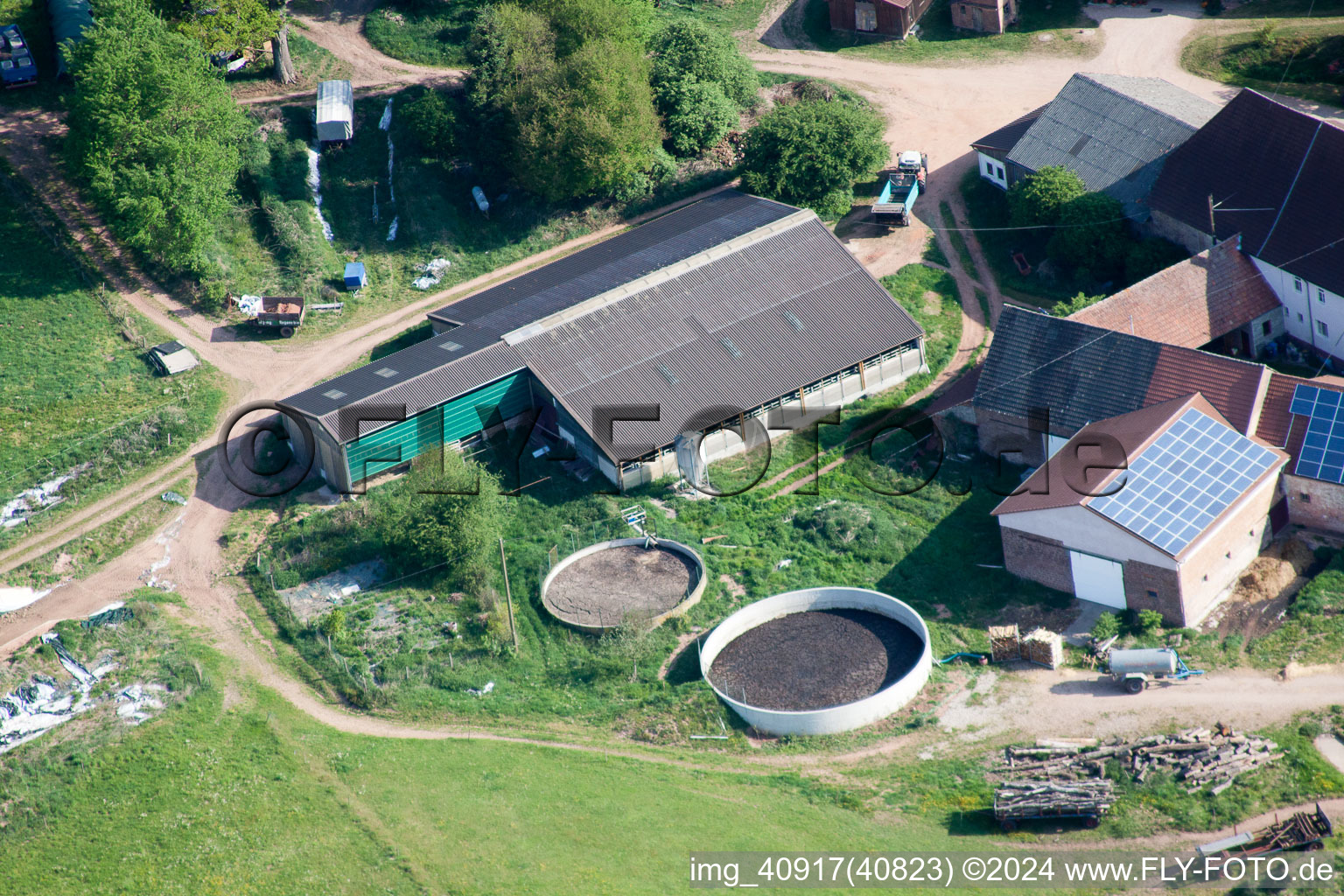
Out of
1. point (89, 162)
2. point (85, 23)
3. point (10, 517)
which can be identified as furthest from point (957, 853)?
point (85, 23)

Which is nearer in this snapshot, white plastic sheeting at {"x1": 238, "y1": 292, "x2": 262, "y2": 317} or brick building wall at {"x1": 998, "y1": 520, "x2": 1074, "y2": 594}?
brick building wall at {"x1": 998, "y1": 520, "x2": 1074, "y2": 594}

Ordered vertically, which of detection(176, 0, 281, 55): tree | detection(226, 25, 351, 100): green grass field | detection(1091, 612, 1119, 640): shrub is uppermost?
detection(176, 0, 281, 55): tree

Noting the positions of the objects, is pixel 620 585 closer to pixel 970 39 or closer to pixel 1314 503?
pixel 1314 503

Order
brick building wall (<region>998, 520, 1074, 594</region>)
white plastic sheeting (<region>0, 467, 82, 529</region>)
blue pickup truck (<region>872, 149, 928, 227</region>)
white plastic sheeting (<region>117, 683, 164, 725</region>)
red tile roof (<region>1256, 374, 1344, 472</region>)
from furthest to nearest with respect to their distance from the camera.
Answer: blue pickup truck (<region>872, 149, 928, 227</region>)
white plastic sheeting (<region>0, 467, 82, 529</region>)
red tile roof (<region>1256, 374, 1344, 472</region>)
brick building wall (<region>998, 520, 1074, 594</region>)
white plastic sheeting (<region>117, 683, 164, 725</region>)

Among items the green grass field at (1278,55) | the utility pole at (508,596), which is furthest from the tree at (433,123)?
the green grass field at (1278,55)

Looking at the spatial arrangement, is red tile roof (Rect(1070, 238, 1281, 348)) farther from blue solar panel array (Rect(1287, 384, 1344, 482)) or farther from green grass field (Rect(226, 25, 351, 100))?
green grass field (Rect(226, 25, 351, 100))

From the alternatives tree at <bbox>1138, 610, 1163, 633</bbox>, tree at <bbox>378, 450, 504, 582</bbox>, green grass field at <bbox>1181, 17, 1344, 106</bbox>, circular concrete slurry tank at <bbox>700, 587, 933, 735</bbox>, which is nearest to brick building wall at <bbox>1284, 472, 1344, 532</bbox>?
tree at <bbox>1138, 610, 1163, 633</bbox>

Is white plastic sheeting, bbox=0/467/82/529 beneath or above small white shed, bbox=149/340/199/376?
beneath

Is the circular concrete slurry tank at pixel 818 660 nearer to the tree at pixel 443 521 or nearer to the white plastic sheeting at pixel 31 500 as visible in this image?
the tree at pixel 443 521

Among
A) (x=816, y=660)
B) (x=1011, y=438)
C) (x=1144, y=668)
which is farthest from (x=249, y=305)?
(x=1144, y=668)
